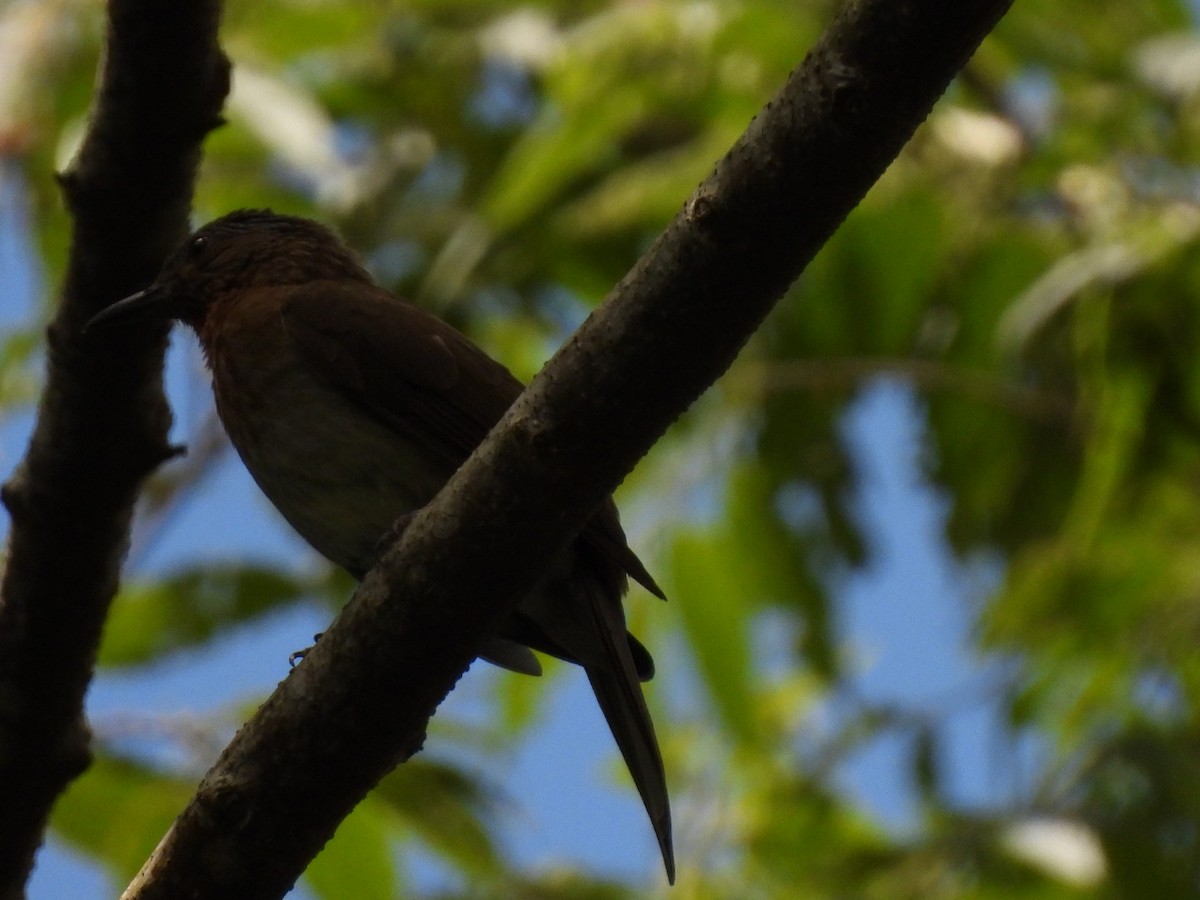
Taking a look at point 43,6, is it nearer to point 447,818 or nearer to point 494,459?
point 447,818

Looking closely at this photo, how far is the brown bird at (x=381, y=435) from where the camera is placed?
143 inches

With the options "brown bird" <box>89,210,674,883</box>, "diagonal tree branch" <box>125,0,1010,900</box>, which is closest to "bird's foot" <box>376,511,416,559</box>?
"brown bird" <box>89,210,674,883</box>

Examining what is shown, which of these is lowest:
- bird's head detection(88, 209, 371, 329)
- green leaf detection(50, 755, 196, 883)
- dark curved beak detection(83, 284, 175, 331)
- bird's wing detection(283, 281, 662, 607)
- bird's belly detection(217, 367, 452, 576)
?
green leaf detection(50, 755, 196, 883)

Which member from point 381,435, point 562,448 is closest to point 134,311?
point 381,435

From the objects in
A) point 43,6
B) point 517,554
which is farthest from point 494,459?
point 43,6

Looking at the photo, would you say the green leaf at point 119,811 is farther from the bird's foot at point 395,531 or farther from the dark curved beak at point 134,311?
the dark curved beak at point 134,311

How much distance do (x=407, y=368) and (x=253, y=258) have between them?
3.55 ft

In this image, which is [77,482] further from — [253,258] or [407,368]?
[253,258]

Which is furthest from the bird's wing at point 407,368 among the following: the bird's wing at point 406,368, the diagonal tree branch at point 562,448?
the diagonal tree branch at point 562,448

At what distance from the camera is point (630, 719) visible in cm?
358

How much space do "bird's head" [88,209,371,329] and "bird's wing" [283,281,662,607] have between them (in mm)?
403

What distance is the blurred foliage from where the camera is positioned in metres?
4.26

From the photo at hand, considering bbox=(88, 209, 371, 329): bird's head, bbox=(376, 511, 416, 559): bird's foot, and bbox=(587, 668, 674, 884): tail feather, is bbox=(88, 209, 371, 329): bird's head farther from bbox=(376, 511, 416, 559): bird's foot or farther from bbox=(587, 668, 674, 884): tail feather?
bbox=(587, 668, 674, 884): tail feather

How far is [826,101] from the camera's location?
2260 millimetres
